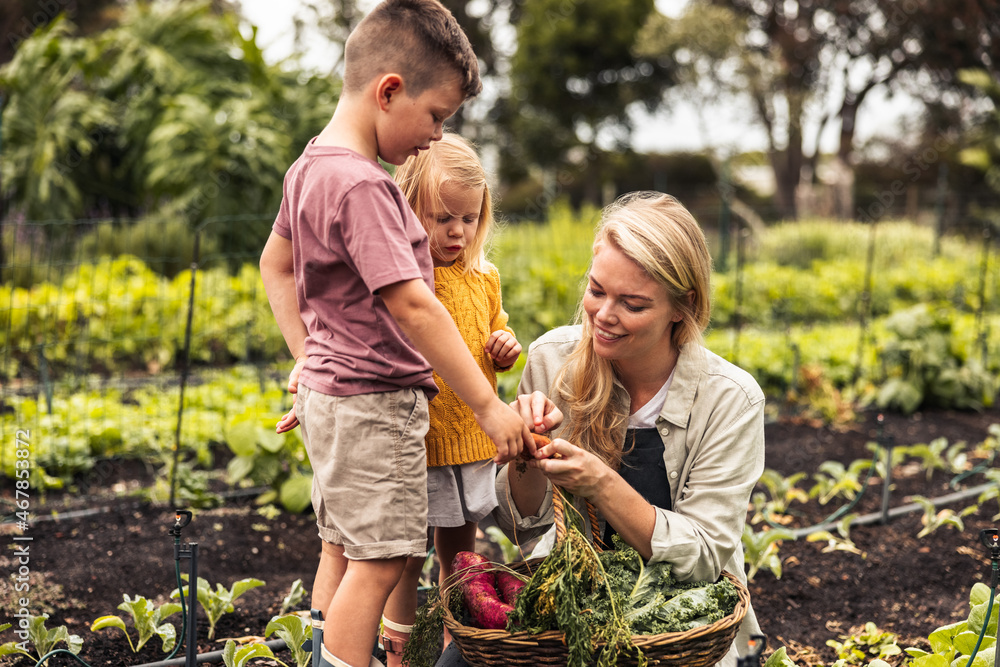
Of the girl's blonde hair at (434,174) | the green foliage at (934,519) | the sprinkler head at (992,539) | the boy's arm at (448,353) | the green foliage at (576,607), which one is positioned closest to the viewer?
the green foliage at (576,607)

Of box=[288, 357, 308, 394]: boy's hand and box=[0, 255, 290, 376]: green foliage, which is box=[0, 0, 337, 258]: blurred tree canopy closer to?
box=[0, 255, 290, 376]: green foliage

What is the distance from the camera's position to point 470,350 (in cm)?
204

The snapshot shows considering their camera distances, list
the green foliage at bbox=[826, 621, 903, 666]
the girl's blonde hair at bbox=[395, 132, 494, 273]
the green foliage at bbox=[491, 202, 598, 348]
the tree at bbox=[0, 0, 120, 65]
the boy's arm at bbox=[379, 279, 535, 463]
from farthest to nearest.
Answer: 1. the tree at bbox=[0, 0, 120, 65]
2. the green foliage at bbox=[491, 202, 598, 348]
3. the green foliage at bbox=[826, 621, 903, 666]
4. the girl's blonde hair at bbox=[395, 132, 494, 273]
5. the boy's arm at bbox=[379, 279, 535, 463]

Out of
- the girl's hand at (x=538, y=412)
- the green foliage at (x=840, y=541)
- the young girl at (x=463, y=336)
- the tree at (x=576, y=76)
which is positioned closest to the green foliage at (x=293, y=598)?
the young girl at (x=463, y=336)

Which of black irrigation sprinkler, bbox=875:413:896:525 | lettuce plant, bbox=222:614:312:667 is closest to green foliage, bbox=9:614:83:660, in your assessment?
lettuce plant, bbox=222:614:312:667

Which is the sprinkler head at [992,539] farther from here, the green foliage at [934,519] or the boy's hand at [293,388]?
the green foliage at [934,519]

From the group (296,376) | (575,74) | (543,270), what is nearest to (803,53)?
(575,74)

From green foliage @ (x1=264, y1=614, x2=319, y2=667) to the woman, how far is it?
60 centimetres

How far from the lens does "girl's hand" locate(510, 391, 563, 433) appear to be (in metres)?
1.67

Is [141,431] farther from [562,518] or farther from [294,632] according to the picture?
[562,518]

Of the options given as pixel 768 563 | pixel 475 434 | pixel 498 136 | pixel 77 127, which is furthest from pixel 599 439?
pixel 498 136

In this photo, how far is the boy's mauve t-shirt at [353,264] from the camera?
1.53 metres

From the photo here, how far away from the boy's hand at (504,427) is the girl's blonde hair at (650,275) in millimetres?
356

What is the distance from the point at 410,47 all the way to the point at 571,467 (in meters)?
0.87
